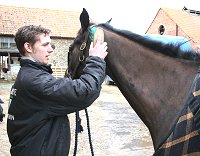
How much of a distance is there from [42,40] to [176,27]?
3065cm

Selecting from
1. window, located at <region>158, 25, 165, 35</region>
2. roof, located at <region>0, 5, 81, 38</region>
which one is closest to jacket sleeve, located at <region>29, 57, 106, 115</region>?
roof, located at <region>0, 5, 81, 38</region>

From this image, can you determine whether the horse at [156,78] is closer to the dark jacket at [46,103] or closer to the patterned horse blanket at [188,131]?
A: the patterned horse blanket at [188,131]

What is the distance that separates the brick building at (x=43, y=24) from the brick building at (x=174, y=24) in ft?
29.8

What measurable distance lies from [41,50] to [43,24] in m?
28.1

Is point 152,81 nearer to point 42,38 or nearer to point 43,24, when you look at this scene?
point 42,38

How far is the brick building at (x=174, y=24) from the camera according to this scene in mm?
30734

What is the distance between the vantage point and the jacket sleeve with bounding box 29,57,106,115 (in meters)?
2.07

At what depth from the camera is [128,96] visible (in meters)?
2.53

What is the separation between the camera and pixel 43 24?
29.6 metres

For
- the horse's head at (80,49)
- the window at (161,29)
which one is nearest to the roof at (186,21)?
the window at (161,29)

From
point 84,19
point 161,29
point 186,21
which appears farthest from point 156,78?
point 161,29

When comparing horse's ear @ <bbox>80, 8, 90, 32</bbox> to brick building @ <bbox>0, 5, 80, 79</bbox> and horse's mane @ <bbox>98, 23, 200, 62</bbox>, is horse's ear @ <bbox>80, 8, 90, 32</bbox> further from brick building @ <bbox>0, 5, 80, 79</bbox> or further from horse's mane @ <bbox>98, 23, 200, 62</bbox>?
brick building @ <bbox>0, 5, 80, 79</bbox>

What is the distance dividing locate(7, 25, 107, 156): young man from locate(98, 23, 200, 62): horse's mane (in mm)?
234

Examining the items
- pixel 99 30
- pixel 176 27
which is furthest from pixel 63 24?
pixel 99 30
